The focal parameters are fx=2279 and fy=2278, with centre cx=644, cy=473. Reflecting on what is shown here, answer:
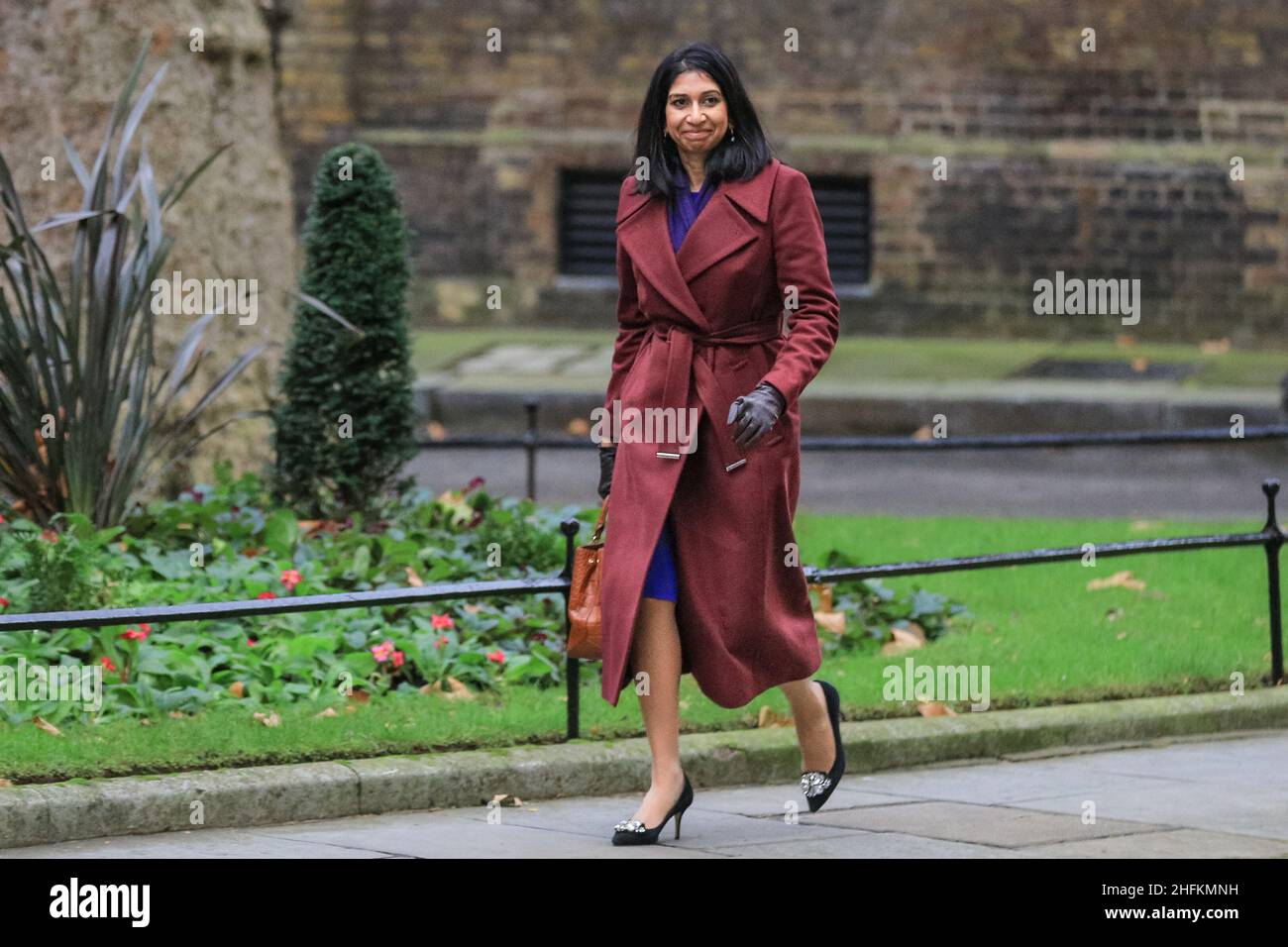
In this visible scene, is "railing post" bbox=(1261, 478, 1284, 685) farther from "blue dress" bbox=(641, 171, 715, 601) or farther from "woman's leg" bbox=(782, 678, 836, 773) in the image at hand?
"blue dress" bbox=(641, 171, 715, 601)

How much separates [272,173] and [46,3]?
127 centimetres

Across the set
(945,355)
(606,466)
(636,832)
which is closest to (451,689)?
(606,466)

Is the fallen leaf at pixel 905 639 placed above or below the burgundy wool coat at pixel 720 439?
below

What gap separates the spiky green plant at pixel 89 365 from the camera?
307 inches

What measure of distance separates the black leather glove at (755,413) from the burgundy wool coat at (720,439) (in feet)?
0.50

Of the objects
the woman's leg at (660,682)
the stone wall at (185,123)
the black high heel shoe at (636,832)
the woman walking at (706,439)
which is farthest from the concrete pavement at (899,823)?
the stone wall at (185,123)

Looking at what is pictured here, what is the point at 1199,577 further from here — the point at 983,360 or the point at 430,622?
the point at 983,360

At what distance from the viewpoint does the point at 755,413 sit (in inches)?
210

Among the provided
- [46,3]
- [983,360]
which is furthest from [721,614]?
[983,360]

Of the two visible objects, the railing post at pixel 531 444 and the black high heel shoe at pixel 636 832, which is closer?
the black high heel shoe at pixel 636 832

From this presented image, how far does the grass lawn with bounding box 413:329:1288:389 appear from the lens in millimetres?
18141

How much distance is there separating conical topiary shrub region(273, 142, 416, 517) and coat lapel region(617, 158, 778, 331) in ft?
11.2

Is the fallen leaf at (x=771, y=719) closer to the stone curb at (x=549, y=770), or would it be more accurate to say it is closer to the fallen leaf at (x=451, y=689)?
the stone curb at (x=549, y=770)

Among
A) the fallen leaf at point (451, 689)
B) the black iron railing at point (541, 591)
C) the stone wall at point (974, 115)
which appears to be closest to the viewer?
the black iron railing at point (541, 591)
